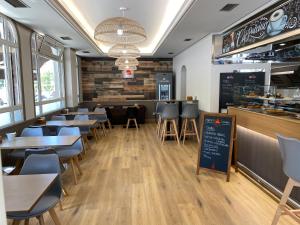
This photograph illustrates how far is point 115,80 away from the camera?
10070 mm

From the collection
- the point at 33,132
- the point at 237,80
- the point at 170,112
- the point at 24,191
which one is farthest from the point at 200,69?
the point at 24,191

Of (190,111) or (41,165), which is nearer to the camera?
(41,165)

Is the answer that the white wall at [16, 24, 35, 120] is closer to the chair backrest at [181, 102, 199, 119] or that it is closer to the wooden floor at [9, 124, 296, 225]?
the wooden floor at [9, 124, 296, 225]

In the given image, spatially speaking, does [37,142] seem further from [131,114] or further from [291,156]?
[131,114]

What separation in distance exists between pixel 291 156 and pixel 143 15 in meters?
4.24

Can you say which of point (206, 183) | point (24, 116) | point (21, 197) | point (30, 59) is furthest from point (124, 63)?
point (21, 197)

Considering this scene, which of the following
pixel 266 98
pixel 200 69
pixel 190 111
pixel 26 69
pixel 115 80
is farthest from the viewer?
pixel 115 80

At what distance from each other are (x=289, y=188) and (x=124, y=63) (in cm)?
549

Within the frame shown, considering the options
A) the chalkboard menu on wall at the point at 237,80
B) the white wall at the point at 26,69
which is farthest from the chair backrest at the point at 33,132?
the chalkboard menu on wall at the point at 237,80

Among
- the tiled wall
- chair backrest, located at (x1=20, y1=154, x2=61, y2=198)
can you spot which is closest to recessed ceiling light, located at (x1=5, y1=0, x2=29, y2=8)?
chair backrest, located at (x1=20, y1=154, x2=61, y2=198)

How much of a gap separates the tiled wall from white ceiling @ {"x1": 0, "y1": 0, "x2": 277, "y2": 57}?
3.95 m

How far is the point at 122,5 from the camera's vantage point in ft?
14.5

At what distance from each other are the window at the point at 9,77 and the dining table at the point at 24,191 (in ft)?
8.51

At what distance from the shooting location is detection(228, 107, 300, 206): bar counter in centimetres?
281
